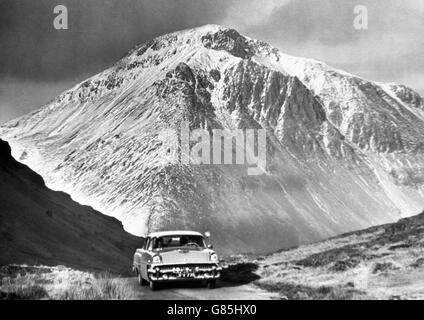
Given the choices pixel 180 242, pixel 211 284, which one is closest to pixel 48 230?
pixel 180 242

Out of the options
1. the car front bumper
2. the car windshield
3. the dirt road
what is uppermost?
the car windshield

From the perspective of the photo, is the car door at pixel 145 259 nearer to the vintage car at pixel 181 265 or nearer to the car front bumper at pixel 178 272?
the vintage car at pixel 181 265

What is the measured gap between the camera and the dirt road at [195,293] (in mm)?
22031

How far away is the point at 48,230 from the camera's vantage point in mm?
85438

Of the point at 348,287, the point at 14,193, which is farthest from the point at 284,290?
the point at 14,193

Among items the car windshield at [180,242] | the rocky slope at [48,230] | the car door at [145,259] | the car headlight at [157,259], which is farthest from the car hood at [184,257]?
the rocky slope at [48,230]

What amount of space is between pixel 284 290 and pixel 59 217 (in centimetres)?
7272

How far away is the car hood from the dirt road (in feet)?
3.40

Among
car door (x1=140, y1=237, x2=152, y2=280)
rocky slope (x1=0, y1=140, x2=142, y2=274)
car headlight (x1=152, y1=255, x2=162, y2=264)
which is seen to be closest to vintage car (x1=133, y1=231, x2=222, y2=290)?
car headlight (x1=152, y1=255, x2=162, y2=264)

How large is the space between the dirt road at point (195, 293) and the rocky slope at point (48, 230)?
135ft

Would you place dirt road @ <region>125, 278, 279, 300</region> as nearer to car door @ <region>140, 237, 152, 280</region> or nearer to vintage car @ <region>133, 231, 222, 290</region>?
vintage car @ <region>133, 231, 222, 290</region>

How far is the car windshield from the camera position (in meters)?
25.3

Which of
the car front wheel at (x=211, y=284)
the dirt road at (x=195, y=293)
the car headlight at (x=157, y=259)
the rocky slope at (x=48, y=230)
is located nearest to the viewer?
the dirt road at (x=195, y=293)
